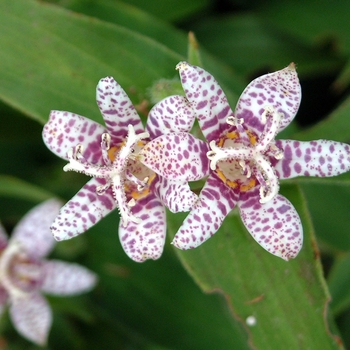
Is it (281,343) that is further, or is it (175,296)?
(175,296)

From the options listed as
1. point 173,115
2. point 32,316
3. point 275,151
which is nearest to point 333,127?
point 275,151

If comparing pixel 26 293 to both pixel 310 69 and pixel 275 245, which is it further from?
pixel 310 69

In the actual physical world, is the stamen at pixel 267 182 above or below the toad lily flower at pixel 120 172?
above

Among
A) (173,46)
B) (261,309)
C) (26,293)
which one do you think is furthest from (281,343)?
(173,46)

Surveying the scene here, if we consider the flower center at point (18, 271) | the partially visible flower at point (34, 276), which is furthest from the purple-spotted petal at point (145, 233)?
the flower center at point (18, 271)

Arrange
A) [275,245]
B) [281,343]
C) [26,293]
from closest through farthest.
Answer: [275,245] → [281,343] → [26,293]

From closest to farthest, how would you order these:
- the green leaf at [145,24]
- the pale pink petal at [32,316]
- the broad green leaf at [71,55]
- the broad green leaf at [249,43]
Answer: the broad green leaf at [71,55] < the pale pink petal at [32,316] < the green leaf at [145,24] < the broad green leaf at [249,43]

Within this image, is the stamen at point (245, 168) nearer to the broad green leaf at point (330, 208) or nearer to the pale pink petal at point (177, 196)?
the pale pink petal at point (177, 196)
